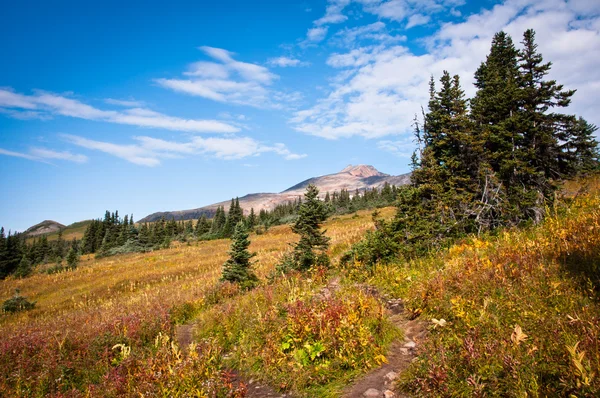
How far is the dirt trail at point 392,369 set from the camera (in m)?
4.21

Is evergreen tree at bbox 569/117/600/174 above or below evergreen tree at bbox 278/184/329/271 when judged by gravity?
above

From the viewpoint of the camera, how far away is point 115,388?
4938 mm

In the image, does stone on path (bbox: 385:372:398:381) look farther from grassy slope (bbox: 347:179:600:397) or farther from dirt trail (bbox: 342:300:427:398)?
grassy slope (bbox: 347:179:600:397)

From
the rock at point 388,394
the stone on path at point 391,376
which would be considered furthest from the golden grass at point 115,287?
the rock at point 388,394

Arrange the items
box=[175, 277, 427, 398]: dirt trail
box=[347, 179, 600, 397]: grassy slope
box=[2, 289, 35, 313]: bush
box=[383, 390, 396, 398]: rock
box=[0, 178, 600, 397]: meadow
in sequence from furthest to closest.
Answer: box=[2, 289, 35, 313]: bush, box=[175, 277, 427, 398]: dirt trail, box=[383, 390, 396, 398]: rock, box=[0, 178, 600, 397]: meadow, box=[347, 179, 600, 397]: grassy slope

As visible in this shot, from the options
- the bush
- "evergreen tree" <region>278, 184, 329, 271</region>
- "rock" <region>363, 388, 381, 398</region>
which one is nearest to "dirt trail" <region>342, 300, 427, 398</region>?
"rock" <region>363, 388, 381, 398</region>

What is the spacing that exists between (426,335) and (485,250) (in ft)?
14.1

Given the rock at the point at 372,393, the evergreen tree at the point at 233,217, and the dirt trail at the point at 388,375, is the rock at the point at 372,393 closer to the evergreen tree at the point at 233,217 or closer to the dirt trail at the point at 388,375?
the dirt trail at the point at 388,375

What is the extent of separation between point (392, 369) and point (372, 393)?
2.17ft

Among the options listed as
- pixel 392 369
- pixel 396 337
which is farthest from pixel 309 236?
pixel 392 369

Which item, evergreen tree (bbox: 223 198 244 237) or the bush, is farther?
evergreen tree (bbox: 223 198 244 237)

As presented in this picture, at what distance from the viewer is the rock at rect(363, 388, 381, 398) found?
413cm

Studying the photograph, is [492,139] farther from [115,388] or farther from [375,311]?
[115,388]

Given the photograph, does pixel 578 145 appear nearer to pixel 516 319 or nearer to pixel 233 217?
pixel 516 319
